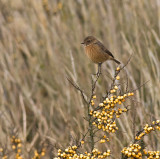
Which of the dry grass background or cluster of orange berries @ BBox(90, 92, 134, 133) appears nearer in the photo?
cluster of orange berries @ BBox(90, 92, 134, 133)

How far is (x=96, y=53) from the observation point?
2385mm

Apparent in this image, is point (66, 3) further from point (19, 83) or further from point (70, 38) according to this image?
point (19, 83)

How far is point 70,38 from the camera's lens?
12.4 ft

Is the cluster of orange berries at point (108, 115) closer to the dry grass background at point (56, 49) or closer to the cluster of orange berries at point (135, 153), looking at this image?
the cluster of orange berries at point (135, 153)

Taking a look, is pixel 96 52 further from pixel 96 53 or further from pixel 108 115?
pixel 108 115

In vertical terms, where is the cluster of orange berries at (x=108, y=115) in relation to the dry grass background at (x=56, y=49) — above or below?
below

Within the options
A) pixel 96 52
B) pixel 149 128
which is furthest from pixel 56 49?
pixel 149 128

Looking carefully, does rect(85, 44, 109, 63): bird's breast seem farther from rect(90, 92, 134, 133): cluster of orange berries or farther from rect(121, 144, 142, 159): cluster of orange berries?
rect(121, 144, 142, 159): cluster of orange berries

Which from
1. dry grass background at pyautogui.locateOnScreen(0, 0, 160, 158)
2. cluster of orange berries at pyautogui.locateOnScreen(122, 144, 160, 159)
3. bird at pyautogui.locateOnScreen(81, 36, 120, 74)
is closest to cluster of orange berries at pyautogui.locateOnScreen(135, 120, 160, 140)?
cluster of orange berries at pyautogui.locateOnScreen(122, 144, 160, 159)

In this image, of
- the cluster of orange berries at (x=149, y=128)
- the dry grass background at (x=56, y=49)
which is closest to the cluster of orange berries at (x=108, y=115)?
the cluster of orange berries at (x=149, y=128)

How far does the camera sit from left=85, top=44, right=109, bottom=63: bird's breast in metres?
2.37

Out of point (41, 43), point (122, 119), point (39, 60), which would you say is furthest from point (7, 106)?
point (122, 119)

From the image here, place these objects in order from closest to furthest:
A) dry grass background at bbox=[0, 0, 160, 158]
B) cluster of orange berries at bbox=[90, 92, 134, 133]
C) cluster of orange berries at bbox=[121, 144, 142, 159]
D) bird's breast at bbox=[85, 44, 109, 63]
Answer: cluster of orange berries at bbox=[121, 144, 142, 159] < cluster of orange berries at bbox=[90, 92, 134, 133] < bird's breast at bbox=[85, 44, 109, 63] < dry grass background at bbox=[0, 0, 160, 158]

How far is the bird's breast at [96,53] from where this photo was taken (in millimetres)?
2374
